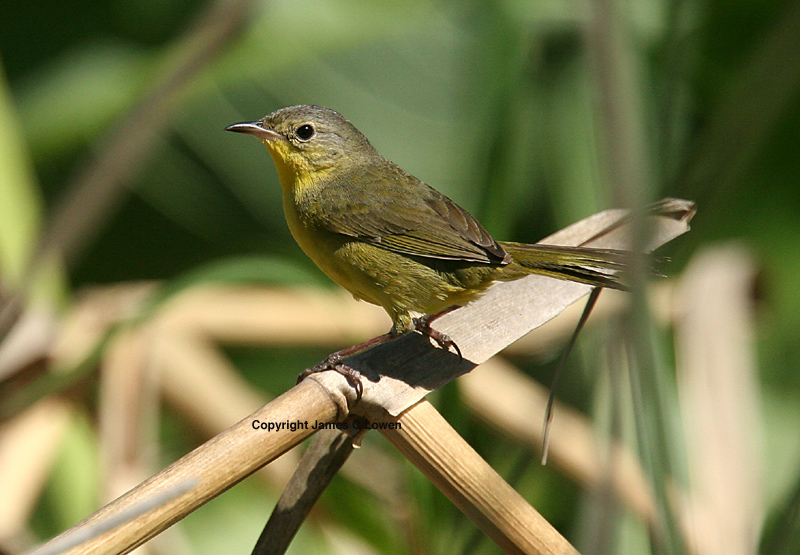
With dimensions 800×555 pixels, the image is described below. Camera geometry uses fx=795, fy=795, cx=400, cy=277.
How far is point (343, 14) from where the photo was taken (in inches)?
173

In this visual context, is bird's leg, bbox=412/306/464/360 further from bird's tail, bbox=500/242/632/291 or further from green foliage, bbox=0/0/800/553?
green foliage, bbox=0/0/800/553

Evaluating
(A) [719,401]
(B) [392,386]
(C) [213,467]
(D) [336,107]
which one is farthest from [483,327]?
(D) [336,107]

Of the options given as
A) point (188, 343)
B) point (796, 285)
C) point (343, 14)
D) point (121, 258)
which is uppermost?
point (343, 14)

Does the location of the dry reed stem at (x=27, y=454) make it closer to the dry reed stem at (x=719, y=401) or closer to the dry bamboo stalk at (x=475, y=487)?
the dry bamboo stalk at (x=475, y=487)

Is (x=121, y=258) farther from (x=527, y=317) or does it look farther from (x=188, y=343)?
(x=527, y=317)

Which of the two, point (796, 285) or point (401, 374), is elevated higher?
point (401, 374)

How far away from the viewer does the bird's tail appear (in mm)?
1906

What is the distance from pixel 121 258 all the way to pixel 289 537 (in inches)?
128

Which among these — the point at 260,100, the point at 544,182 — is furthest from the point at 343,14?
the point at 544,182

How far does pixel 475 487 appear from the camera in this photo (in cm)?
143

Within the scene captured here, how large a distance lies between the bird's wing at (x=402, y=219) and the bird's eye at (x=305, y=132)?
0.20m

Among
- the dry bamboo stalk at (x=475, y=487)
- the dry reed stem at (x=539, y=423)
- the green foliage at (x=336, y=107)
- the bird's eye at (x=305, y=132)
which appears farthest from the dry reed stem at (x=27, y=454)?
the dry bamboo stalk at (x=475, y=487)

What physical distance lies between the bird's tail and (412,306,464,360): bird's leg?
0.94ft

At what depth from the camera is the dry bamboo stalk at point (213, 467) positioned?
121cm
